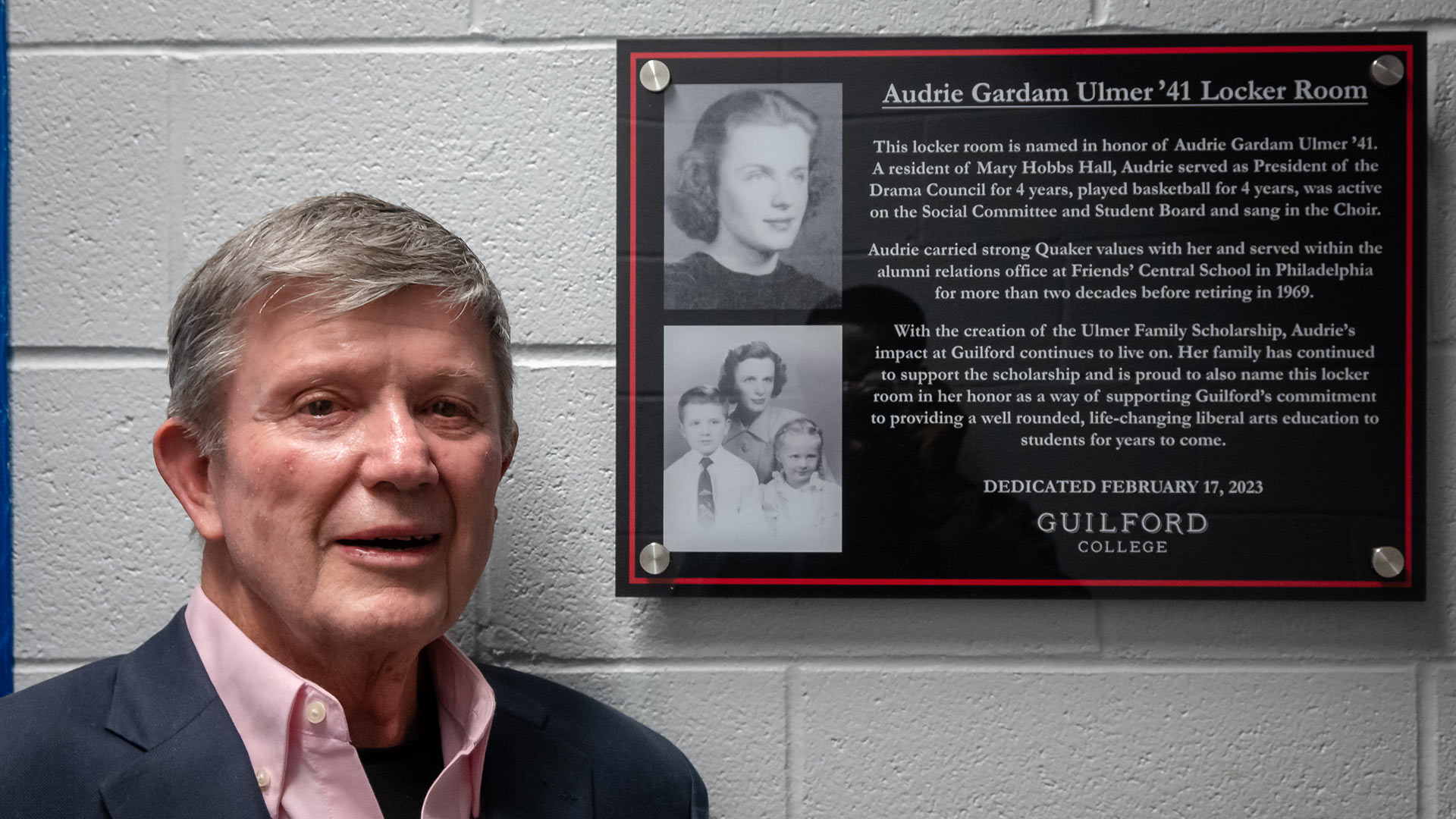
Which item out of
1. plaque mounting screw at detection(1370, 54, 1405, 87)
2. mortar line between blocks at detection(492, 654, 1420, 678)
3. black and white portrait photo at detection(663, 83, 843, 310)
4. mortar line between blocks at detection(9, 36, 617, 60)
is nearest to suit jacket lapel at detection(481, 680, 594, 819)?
mortar line between blocks at detection(492, 654, 1420, 678)

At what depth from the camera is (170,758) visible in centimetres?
86

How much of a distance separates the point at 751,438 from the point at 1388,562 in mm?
819

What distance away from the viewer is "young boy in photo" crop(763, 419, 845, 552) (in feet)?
3.91

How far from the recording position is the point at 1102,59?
1192 millimetres

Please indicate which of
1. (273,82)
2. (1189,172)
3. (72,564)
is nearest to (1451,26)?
(1189,172)

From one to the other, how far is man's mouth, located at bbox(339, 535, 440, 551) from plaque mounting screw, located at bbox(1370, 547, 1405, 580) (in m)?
1.13

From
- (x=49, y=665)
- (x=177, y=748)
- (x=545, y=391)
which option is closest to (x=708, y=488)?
(x=545, y=391)

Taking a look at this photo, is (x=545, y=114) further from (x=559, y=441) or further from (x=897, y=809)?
(x=897, y=809)

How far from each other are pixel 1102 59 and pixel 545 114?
2.37 ft

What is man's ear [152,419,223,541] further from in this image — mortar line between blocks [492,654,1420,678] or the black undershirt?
mortar line between blocks [492,654,1420,678]

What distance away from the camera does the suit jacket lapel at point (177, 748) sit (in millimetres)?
840

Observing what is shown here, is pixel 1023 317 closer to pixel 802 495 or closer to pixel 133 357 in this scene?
pixel 802 495

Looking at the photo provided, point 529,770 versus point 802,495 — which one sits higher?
point 802,495

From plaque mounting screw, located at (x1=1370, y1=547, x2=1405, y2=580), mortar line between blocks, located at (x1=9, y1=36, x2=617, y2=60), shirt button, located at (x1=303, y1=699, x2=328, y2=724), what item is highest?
mortar line between blocks, located at (x1=9, y1=36, x2=617, y2=60)
